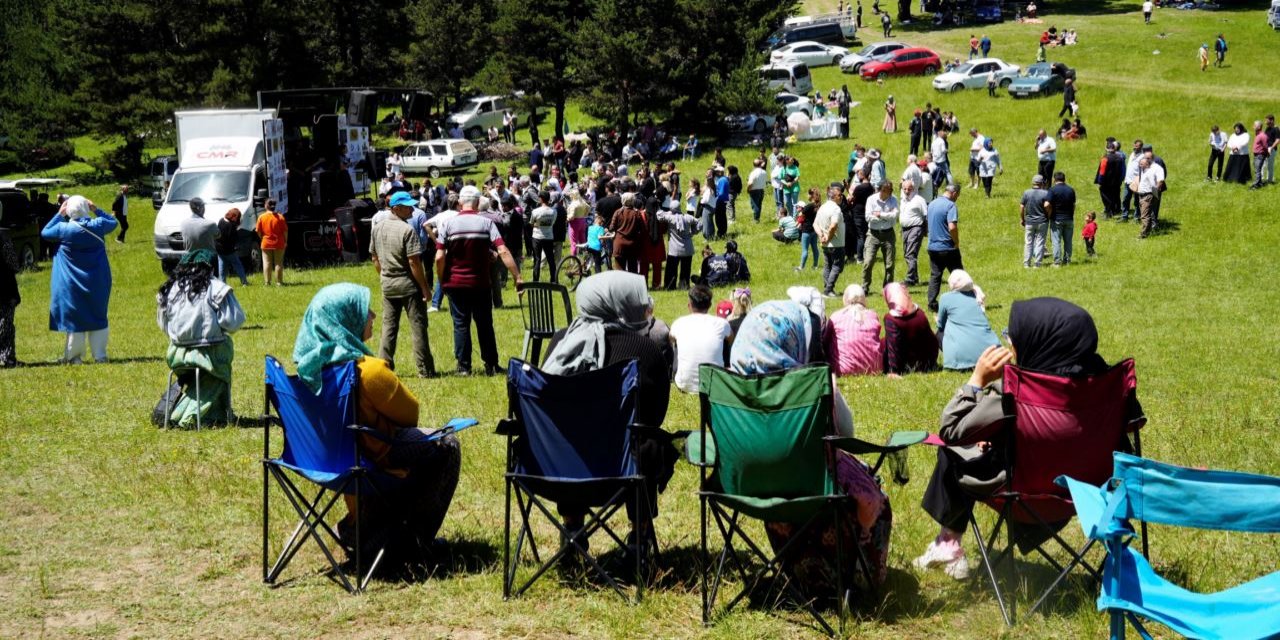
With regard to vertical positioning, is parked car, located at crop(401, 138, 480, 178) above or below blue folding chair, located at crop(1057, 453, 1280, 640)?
below

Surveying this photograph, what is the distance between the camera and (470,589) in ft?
18.4

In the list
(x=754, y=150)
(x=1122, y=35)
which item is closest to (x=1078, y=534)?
(x=754, y=150)

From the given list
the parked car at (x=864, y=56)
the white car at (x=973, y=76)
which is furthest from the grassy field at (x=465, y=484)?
the parked car at (x=864, y=56)

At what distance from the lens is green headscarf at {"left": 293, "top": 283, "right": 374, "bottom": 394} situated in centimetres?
544

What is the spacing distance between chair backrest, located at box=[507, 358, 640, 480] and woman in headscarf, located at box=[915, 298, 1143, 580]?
4.89ft

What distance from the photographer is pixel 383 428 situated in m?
5.51

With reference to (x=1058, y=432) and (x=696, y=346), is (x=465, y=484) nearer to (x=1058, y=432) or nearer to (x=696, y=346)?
(x=696, y=346)

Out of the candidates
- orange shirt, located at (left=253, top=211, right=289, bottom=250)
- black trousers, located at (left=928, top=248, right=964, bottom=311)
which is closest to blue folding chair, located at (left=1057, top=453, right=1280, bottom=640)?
black trousers, located at (left=928, top=248, right=964, bottom=311)

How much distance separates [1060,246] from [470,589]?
17014 millimetres

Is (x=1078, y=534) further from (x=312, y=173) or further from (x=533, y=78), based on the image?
(x=533, y=78)

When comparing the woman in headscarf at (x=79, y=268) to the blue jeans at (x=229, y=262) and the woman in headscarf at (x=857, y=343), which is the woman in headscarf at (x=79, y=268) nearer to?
the blue jeans at (x=229, y=262)

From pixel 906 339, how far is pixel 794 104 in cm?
3021

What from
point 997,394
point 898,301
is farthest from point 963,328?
point 997,394

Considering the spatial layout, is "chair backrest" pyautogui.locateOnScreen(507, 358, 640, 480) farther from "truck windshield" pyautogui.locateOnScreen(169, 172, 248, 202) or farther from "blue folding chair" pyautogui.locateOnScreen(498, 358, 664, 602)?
"truck windshield" pyautogui.locateOnScreen(169, 172, 248, 202)
